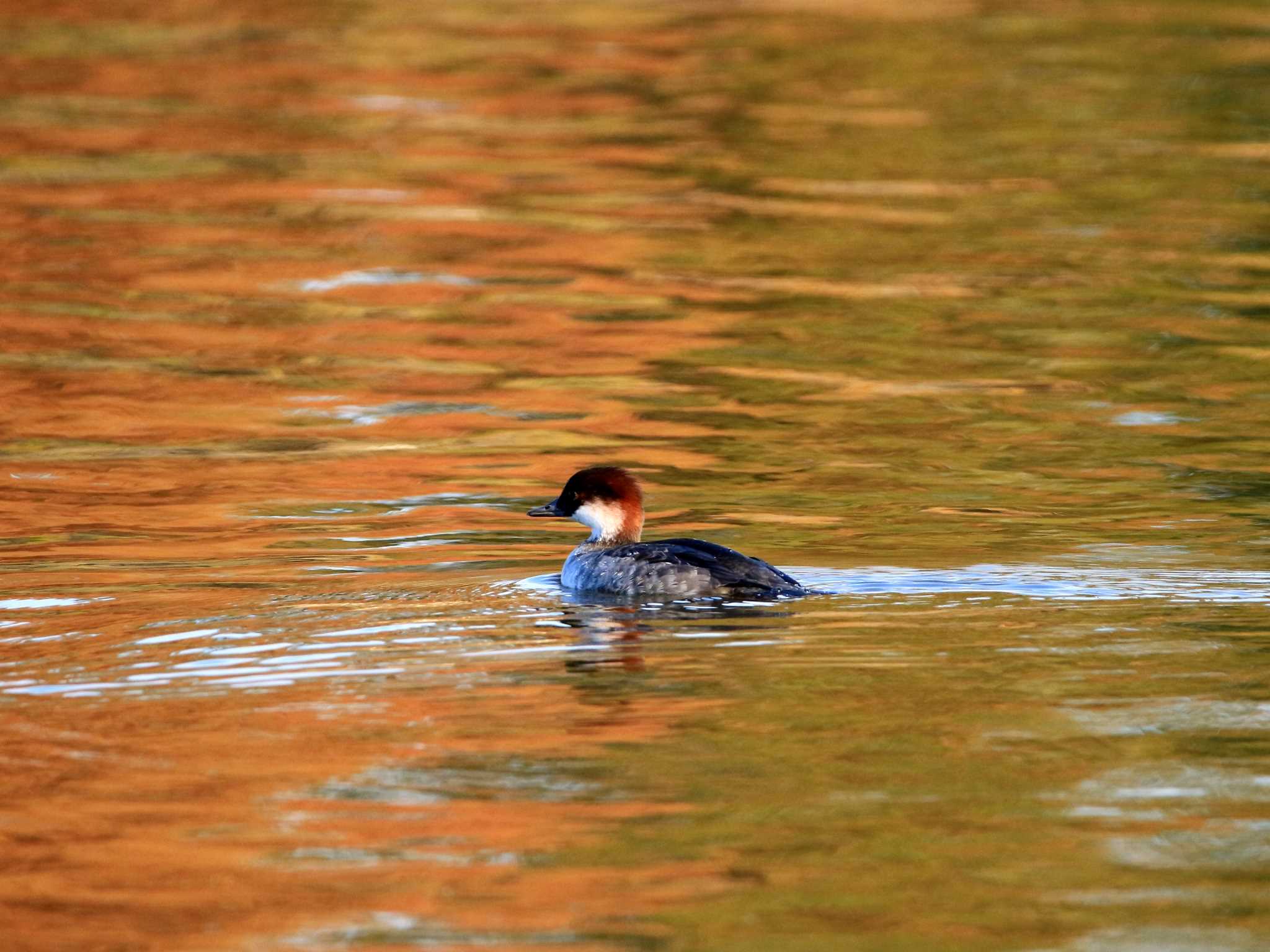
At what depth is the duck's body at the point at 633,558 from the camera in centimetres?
1062

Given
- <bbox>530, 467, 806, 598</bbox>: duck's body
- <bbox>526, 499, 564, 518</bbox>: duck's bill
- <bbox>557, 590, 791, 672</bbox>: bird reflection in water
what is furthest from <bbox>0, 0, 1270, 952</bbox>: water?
<bbox>526, 499, 564, 518</bbox>: duck's bill

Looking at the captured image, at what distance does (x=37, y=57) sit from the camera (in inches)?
1271

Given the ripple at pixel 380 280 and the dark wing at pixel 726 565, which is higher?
the ripple at pixel 380 280

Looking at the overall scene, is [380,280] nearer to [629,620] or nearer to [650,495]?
[650,495]

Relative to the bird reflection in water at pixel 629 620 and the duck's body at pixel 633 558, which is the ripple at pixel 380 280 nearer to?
the duck's body at pixel 633 558

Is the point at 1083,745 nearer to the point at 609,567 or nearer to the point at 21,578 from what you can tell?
the point at 609,567

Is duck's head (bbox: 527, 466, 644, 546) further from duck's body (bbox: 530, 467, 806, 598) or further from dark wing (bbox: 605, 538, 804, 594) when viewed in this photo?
dark wing (bbox: 605, 538, 804, 594)

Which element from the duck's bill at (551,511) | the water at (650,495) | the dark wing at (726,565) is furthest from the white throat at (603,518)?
the dark wing at (726,565)

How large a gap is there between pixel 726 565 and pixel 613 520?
5.00 feet

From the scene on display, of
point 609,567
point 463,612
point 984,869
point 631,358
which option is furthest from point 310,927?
point 631,358

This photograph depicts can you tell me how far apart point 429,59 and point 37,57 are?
5555 mm

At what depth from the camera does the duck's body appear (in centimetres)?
1062

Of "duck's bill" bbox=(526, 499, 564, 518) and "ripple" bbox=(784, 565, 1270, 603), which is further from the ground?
"duck's bill" bbox=(526, 499, 564, 518)

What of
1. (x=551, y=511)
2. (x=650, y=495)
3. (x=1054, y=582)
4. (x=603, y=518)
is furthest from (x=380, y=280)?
(x=1054, y=582)
